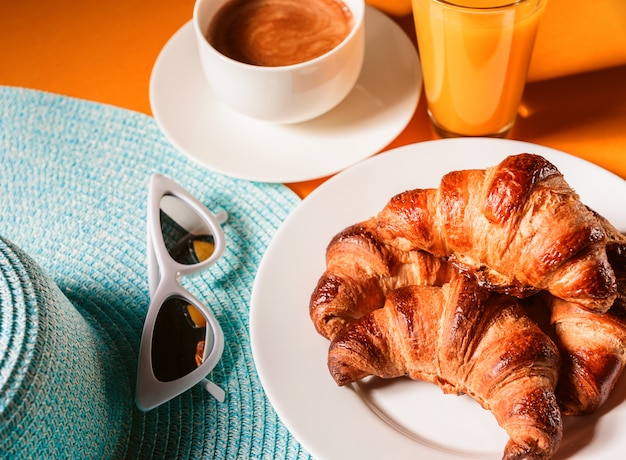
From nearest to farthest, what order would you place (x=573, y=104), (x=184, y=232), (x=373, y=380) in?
(x=373, y=380) < (x=184, y=232) < (x=573, y=104)

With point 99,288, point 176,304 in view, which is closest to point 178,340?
point 176,304

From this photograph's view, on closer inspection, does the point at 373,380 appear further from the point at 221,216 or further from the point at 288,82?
the point at 288,82

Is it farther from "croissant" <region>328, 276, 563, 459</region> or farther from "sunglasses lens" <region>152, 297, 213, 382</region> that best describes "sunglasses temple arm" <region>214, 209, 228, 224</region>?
"croissant" <region>328, 276, 563, 459</region>

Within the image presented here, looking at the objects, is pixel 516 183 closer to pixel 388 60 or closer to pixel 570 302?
pixel 570 302

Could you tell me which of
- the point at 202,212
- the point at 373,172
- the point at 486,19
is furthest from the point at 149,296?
the point at 486,19

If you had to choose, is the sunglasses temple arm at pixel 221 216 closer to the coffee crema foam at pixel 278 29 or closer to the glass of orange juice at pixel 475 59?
the coffee crema foam at pixel 278 29

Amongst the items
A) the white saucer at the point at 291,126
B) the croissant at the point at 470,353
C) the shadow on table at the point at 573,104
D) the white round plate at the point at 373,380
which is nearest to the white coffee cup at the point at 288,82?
the white saucer at the point at 291,126
